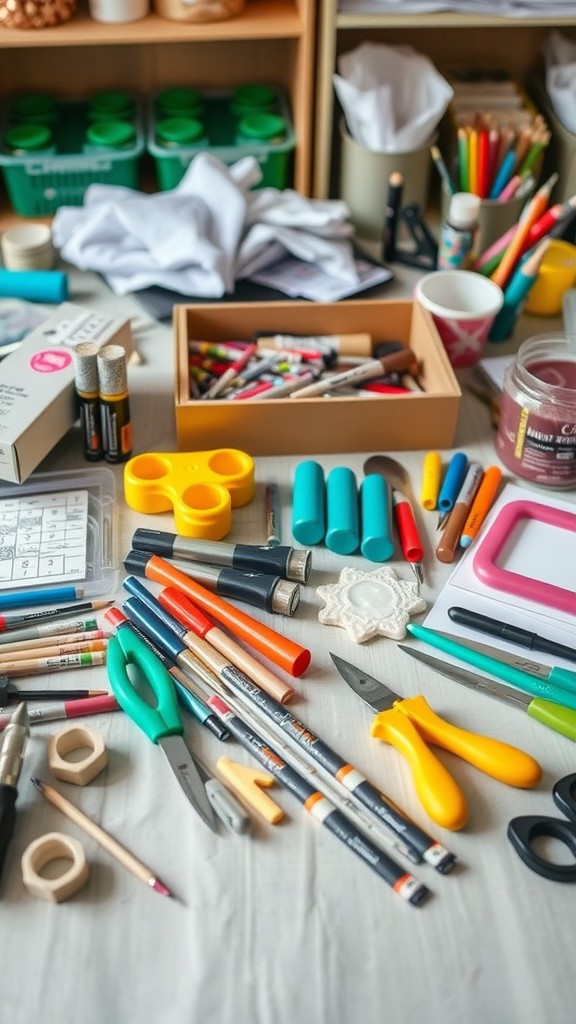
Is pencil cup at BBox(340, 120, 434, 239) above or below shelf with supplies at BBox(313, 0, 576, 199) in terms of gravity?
below

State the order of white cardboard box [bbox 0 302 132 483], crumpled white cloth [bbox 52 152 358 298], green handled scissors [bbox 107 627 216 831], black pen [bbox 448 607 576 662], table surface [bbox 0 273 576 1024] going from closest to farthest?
table surface [bbox 0 273 576 1024]
green handled scissors [bbox 107 627 216 831]
black pen [bbox 448 607 576 662]
white cardboard box [bbox 0 302 132 483]
crumpled white cloth [bbox 52 152 358 298]

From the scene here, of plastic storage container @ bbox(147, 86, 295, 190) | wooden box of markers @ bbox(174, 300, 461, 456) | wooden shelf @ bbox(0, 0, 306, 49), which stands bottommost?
wooden box of markers @ bbox(174, 300, 461, 456)

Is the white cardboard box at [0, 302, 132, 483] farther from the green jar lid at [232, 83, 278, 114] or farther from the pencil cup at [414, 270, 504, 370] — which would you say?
the green jar lid at [232, 83, 278, 114]

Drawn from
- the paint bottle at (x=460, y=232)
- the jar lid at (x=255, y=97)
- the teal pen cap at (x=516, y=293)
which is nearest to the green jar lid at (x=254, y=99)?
the jar lid at (x=255, y=97)

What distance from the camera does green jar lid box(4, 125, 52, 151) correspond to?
1.27 metres

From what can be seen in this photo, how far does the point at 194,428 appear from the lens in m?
0.96

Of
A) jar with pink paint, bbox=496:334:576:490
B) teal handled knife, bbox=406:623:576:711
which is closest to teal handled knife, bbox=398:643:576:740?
teal handled knife, bbox=406:623:576:711

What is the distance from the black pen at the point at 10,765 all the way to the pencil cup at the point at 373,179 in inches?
32.9

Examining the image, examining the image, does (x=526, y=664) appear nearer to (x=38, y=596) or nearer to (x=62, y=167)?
(x=38, y=596)

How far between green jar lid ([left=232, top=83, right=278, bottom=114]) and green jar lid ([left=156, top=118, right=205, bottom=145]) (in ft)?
0.26

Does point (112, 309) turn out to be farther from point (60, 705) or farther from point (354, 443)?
point (60, 705)

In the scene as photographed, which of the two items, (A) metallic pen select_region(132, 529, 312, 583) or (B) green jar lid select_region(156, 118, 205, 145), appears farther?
(B) green jar lid select_region(156, 118, 205, 145)

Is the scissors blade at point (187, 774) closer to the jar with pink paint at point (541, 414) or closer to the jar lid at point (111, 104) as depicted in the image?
the jar with pink paint at point (541, 414)

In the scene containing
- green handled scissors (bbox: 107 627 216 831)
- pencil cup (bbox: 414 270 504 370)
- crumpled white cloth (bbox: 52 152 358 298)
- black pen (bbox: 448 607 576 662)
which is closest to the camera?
green handled scissors (bbox: 107 627 216 831)
